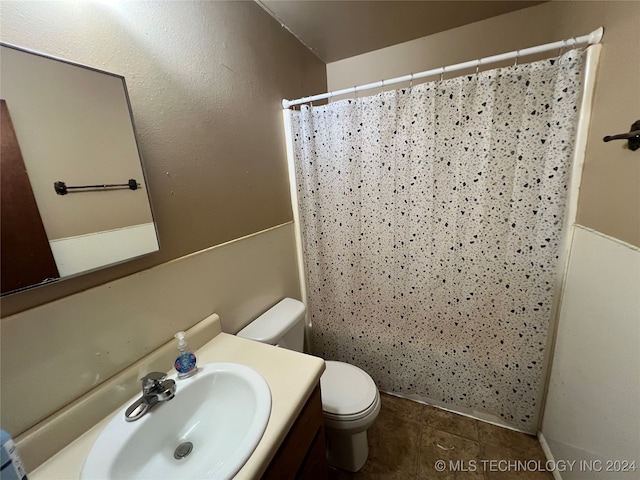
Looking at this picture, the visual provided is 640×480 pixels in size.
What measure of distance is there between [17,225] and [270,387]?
29.4 inches

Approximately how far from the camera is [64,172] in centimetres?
65

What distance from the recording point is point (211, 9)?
1.04m

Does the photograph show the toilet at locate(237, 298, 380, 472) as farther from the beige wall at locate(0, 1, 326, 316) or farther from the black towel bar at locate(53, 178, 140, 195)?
the black towel bar at locate(53, 178, 140, 195)

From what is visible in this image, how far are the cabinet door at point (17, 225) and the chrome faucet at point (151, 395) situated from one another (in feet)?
1.27

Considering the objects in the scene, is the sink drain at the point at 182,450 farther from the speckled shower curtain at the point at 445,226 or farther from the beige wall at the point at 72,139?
the speckled shower curtain at the point at 445,226

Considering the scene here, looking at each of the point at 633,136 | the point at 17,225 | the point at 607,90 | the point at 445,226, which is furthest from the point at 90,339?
the point at 607,90

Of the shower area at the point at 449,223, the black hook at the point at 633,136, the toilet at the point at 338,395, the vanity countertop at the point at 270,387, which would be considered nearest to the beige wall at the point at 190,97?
the shower area at the point at 449,223

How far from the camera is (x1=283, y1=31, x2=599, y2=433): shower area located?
106 centimetres

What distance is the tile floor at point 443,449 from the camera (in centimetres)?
125

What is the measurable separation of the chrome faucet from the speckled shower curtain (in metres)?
1.05

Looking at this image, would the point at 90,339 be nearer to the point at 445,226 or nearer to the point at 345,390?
the point at 345,390

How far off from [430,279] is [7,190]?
1.57 metres

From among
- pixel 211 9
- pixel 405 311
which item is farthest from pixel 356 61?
pixel 405 311

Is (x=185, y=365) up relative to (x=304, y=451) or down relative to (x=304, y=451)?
up
